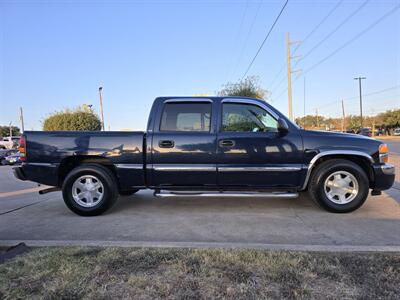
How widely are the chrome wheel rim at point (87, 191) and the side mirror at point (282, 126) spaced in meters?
3.12

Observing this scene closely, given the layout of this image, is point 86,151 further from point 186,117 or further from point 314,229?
point 314,229

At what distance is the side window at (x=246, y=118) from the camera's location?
525 centimetres

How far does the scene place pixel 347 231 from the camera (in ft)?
14.0

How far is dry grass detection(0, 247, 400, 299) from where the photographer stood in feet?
8.54

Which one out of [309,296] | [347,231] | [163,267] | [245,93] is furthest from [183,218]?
[245,93]

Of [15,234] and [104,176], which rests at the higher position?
[104,176]

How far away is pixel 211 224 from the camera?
4676mm

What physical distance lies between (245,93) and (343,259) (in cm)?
2106

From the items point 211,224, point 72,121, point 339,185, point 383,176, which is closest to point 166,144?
point 211,224

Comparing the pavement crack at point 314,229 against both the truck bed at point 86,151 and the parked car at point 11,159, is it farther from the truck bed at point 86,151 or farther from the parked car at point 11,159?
the parked car at point 11,159

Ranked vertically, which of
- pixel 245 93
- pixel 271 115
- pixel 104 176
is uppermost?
pixel 245 93

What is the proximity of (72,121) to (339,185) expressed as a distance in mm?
31130

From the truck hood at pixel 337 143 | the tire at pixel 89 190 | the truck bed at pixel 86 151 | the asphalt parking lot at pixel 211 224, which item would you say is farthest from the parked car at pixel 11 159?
the truck hood at pixel 337 143

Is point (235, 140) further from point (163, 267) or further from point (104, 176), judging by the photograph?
point (163, 267)
